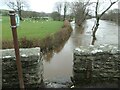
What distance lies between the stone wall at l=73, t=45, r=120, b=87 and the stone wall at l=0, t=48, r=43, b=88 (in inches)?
35.1

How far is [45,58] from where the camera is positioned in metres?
14.0

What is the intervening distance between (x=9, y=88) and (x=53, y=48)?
12547 mm

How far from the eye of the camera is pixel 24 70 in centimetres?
469

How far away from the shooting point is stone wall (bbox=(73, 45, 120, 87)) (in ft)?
15.8

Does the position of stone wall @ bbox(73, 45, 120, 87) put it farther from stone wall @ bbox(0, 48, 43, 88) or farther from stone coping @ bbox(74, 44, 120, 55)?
stone wall @ bbox(0, 48, 43, 88)

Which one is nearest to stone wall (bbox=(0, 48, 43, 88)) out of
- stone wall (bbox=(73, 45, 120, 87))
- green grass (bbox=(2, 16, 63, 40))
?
stone wall (bbox=(73, 45, 120, 87))

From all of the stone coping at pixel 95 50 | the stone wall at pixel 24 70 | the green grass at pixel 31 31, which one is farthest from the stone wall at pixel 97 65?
the green grass at pixel 31 31

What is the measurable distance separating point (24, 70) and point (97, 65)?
5.24 feet

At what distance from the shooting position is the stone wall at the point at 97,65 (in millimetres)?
4816

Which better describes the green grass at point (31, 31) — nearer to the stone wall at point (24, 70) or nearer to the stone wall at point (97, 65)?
the stone wall at point (24, 70)

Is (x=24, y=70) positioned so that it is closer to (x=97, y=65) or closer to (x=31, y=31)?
(x=97, y=65)

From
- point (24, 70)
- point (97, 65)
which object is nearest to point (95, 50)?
point (97, 65)

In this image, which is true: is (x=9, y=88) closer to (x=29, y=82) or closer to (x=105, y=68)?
(x=29, y=82)

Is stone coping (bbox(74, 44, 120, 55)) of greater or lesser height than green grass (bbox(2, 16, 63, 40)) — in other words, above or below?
above
